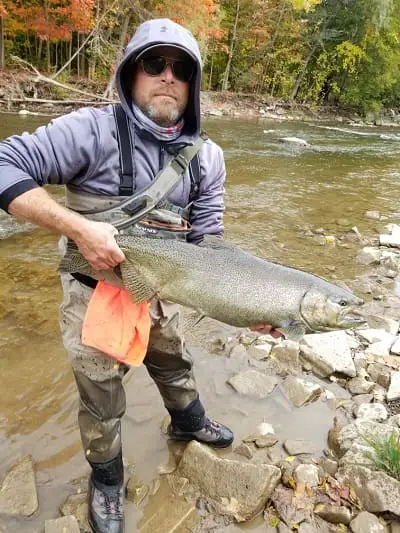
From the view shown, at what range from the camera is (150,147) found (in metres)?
2.43

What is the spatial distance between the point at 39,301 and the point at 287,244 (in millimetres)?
4303

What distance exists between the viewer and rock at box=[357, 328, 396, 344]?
459 centimetres

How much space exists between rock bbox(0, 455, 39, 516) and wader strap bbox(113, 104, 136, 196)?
6.18 feet

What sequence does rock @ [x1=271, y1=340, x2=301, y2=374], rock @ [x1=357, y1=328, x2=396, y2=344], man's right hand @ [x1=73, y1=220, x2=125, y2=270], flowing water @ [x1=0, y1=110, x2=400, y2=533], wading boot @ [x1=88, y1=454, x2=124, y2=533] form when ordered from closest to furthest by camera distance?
man's right hand @ [x1=73, y1=220, x2=125, y2=270], wading boot @ [x1=88, y1=454, x2=124, y2=533], flowing water @ [x1=0, y1=110, x2=400, y2=533], rock @ [x1=271, y1=340, x2=301, y2=374], rock @ [x1=357, y1=328, x2=396, y2=344]

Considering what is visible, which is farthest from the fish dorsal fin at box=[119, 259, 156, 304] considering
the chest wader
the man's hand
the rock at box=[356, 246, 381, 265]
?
the rock at box=[356, 246, 381, 265]

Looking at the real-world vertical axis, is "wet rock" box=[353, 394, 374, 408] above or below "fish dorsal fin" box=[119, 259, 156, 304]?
A: below

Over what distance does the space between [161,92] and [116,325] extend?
1.27m

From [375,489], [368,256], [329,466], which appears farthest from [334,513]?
[368,256]

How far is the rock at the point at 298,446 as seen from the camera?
316 centimetres

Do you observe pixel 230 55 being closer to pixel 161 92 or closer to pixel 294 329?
pixel 161 92

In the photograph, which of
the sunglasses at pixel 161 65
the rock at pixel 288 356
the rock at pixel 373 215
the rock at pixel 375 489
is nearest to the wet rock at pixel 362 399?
the rock at pixel 288 356

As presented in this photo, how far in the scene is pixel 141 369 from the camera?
404cm

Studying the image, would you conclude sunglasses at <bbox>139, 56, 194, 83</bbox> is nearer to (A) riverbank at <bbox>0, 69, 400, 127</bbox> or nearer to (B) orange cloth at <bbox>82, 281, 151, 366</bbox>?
(B) orange cloth at <bbox>82, 281, 151, 366</bbox>

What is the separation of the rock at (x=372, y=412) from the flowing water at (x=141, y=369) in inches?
9.8
